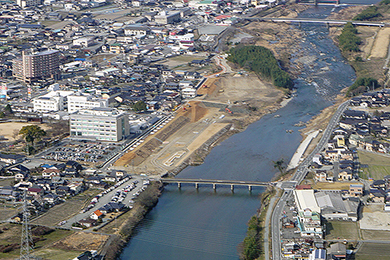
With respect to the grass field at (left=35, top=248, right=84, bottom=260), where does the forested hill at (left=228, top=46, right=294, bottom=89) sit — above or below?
above

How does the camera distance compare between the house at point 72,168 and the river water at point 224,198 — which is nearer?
the river water at point 224,198

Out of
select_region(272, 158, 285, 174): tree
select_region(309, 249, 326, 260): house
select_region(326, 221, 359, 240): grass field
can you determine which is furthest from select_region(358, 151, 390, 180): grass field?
select_region(309, 249, 326, 260): house

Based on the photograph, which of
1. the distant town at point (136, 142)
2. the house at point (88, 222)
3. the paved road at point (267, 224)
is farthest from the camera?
the house at point (88, 222)

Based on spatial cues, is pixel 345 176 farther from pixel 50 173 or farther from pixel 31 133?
pixel 31 133

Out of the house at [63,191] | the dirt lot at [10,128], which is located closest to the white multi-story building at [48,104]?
the dirt lot at [10,128]

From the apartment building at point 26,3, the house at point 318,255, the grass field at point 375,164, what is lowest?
the grass field at point 375,164

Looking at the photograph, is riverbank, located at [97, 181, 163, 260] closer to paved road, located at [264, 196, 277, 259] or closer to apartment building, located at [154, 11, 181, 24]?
paved road, located at [264, 196, 277, 259]

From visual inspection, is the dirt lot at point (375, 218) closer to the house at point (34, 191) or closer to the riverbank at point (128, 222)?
the riverbank at point (128, 222)
